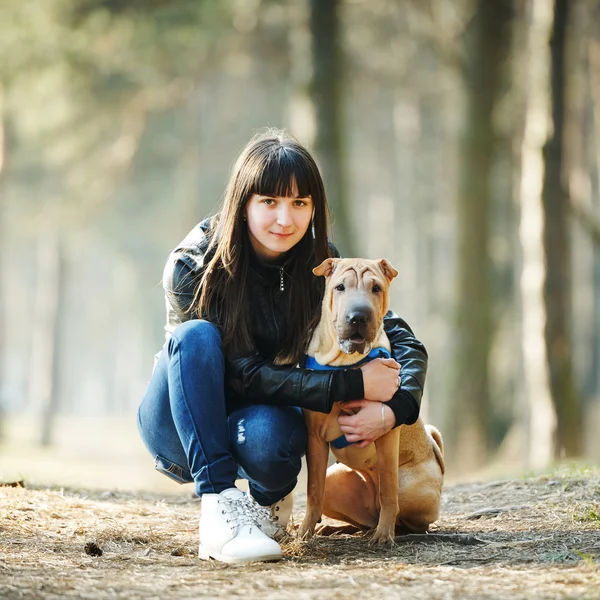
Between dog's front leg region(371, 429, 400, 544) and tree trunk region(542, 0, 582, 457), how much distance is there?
18.1ft

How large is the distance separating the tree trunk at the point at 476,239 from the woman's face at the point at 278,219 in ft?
25.4

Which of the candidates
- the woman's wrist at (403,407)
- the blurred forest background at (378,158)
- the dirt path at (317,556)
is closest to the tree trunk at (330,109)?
the blurred forest background at (378,158)

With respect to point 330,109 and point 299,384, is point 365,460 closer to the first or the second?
point 299,384

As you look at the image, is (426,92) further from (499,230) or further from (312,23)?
(312,23)

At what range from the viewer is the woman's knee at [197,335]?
13.0 ft

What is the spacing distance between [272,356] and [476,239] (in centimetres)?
800

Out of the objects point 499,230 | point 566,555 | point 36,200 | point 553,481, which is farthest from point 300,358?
point 36,200

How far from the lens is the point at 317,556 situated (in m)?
3.83

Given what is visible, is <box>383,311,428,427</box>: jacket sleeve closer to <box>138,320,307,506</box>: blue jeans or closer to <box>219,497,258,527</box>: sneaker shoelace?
<box>138,320,307,506</box>: blue jeans

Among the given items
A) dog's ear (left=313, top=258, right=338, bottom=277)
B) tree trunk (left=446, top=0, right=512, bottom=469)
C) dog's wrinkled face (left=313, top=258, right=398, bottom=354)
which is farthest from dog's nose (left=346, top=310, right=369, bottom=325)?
tree trunk (left=446, top=0, right=512, bottom=469)

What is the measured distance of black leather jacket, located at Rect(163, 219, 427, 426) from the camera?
4.00 meters

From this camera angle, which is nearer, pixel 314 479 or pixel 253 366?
pixel 253 366

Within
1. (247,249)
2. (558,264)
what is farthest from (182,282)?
(558,264)

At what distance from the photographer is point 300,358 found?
4.32 metres
